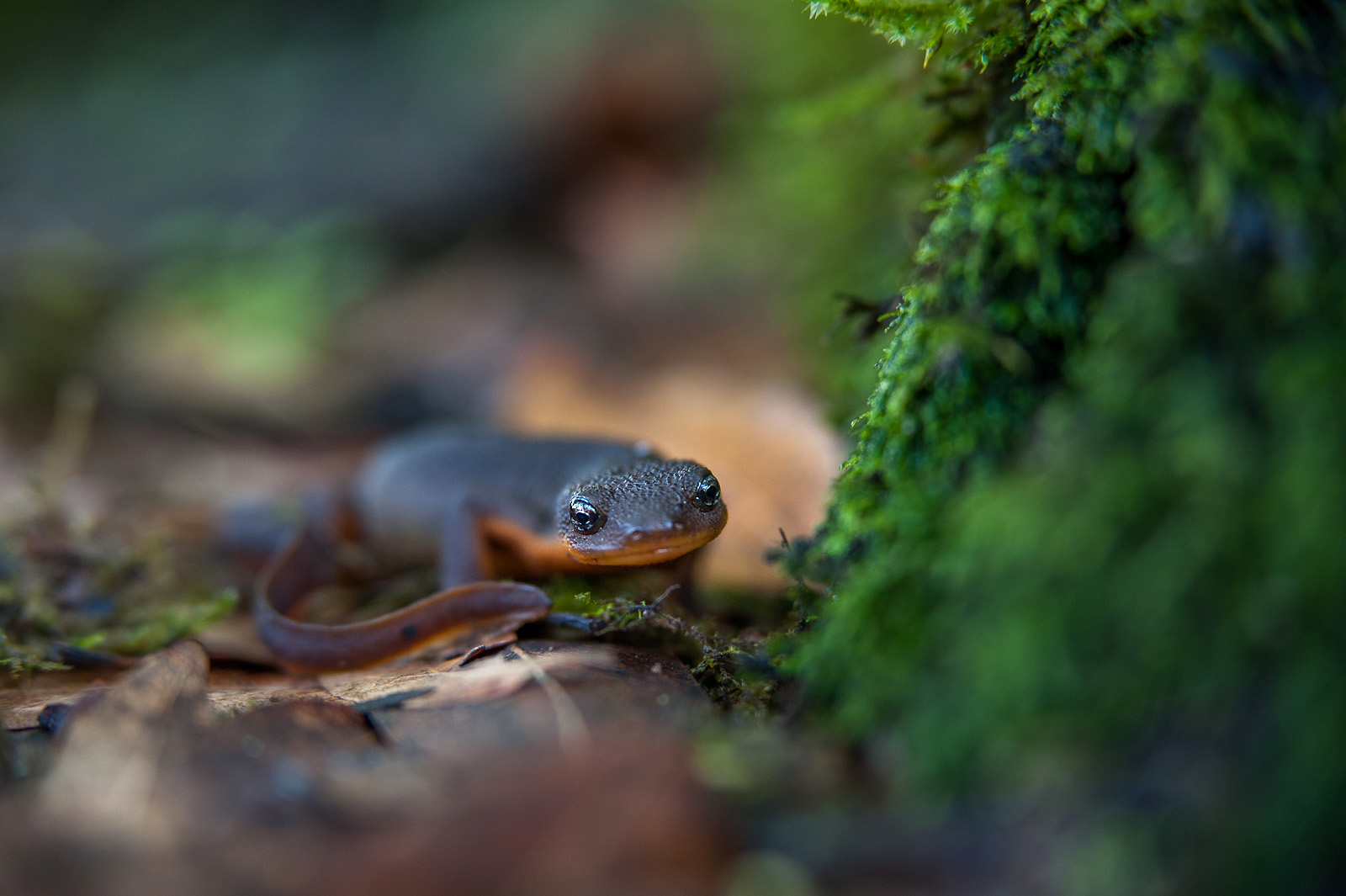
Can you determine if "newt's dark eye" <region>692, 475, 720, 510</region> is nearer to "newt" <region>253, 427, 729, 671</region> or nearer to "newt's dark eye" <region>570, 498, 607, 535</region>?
"newt" <region>253, 427, 729, 671</region>

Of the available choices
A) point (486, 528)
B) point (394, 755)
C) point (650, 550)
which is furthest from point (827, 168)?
point (394, 755)

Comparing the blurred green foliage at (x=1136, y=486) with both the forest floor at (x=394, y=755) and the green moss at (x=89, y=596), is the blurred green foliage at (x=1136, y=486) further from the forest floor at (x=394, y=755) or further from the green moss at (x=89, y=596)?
the green moss at (x=89, y=596)

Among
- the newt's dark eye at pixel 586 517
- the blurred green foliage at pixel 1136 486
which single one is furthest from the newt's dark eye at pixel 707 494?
the blurred green foliage at pixel 1136 486

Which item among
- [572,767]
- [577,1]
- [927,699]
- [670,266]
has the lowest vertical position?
[572,767]

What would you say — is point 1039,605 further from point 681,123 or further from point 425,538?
point 681,123

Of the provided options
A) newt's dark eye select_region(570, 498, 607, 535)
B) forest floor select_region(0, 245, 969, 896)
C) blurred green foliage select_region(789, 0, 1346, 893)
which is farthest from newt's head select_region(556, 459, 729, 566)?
blurred green foliage select_region(789, 0, 1346, 893)

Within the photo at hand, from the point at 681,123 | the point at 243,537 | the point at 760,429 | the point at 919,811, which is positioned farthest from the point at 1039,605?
the point at 681,123
